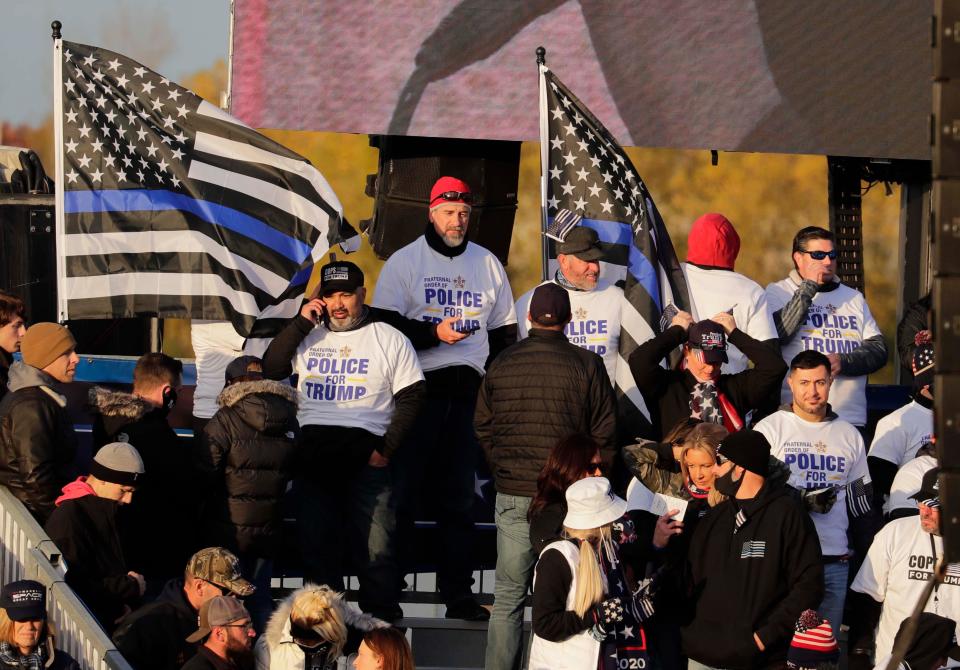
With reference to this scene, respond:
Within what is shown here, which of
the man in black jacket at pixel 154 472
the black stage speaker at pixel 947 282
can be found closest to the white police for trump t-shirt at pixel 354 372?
the man in black jacket at pixel 154 472

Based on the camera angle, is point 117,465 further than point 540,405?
No

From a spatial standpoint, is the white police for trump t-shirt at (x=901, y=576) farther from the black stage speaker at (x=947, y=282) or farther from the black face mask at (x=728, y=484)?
the black stage speaker at (x=947, y=282)

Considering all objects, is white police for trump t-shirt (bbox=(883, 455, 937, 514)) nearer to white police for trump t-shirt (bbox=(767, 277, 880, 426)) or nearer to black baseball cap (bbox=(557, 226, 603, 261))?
white police for trump t-shirt (bbox=(767, 277, 880, 426))

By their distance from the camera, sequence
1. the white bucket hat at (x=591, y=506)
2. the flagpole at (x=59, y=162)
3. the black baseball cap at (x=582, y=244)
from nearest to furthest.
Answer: the white bucket hat at (x=591, y=506) < the black baseball cap at (x=582, y=244) < the flagpole at (x=59, y=162)

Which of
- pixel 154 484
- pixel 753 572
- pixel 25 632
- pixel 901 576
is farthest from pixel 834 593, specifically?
pixel 25 632

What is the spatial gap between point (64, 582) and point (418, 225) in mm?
6072

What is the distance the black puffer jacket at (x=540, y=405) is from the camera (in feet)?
27.8

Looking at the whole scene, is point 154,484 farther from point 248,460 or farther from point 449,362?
point 449,362

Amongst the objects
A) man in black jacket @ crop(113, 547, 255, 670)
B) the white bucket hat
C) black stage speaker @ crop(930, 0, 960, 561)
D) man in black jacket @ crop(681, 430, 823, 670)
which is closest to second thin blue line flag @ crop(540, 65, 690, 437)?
man in black jacket @ crop(681, 430, 823, 670)

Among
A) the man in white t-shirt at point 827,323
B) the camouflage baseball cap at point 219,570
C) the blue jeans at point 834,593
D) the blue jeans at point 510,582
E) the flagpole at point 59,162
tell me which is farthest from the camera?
the flagpole at point 59,162

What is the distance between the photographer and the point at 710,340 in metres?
8.73

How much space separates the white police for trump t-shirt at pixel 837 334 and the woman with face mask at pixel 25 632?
4453 mm

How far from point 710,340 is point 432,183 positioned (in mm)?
4642

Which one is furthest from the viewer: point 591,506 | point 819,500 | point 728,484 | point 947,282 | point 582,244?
point 582,244
